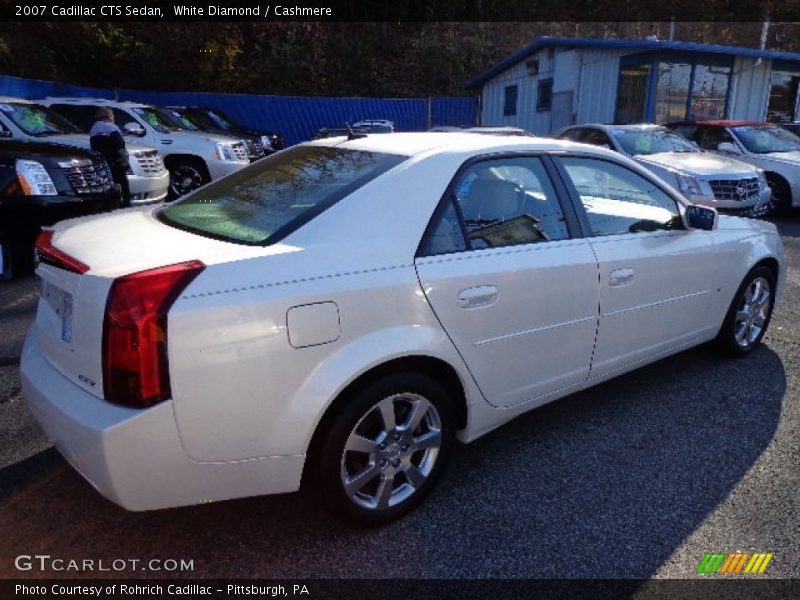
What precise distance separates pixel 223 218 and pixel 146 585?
Answer: 4.80 feet

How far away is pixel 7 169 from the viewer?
5855 millimetres

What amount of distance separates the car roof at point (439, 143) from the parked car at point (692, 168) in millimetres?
6417

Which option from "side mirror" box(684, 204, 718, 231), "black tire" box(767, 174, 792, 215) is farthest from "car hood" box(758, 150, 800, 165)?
"side mirror" box(684, 204, 718, 231)

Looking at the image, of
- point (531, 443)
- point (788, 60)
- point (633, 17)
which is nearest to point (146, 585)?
point (531, 443)

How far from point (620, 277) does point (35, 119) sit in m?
8.44

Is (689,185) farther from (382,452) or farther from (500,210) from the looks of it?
(382,452)

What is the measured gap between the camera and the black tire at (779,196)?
10289 millimetres

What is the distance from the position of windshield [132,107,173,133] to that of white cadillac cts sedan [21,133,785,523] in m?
9.23

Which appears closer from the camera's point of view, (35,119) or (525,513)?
(525,513)

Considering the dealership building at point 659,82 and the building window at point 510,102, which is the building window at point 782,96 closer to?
the dealership building at point 659,82

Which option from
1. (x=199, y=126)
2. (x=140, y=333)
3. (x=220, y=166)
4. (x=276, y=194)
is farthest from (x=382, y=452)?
(x=199, y=126)

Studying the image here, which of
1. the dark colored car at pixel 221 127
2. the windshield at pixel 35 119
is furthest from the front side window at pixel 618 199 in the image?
the dark colored car at pixel 221 127

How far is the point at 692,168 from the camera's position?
30.0 ft

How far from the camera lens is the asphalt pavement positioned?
2.43 m
